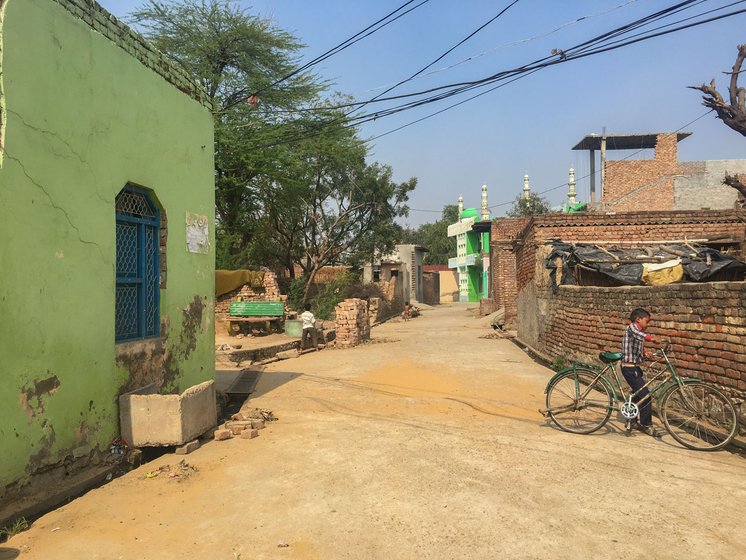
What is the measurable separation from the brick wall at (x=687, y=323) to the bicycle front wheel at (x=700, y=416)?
1.02 ft

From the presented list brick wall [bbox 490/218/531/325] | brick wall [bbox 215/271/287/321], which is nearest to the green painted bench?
brick wall [bbox 215/271/287/321]

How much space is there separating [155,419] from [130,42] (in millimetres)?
3883

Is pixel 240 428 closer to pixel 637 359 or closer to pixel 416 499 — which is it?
pixel 416 499

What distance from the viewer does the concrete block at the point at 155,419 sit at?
5000 millimetres

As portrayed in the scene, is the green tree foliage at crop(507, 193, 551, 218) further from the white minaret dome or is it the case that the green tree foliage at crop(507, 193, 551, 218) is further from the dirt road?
the dirt road

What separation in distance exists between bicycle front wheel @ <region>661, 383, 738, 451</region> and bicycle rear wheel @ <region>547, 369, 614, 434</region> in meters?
0.59

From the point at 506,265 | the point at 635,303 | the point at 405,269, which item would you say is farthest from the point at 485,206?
the point at 635,303

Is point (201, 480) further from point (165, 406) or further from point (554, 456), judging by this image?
point (554, 456)

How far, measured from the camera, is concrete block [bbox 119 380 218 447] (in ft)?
16.4

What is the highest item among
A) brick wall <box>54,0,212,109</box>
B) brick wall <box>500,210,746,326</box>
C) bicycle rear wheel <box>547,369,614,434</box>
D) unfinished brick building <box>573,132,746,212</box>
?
unfinished brick building <box>573,132,746,212</box>

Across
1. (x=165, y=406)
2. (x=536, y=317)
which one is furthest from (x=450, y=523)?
(x=536, y=317)

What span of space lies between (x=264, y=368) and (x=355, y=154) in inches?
689

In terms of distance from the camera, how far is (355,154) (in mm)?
26500

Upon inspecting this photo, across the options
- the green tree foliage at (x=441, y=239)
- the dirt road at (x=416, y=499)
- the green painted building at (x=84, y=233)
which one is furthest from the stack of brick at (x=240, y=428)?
the green tree foliage at (x=441, y=239)
